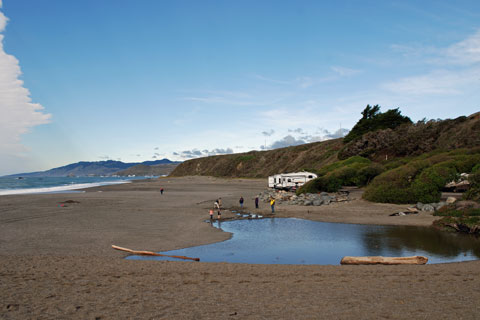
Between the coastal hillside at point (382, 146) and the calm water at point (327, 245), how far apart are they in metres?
38.8

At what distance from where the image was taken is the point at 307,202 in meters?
36.6

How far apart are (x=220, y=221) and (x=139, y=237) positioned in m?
8.45

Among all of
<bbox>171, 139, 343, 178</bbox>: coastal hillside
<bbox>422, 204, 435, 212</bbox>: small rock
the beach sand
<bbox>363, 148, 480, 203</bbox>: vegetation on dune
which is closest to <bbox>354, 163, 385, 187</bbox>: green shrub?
<bbox>363, 148, 480, 203</bbox>: vegetation on dune

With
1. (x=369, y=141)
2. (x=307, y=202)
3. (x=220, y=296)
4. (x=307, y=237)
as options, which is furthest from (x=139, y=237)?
(x=369, y=141)

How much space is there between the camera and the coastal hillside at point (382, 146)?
5786cm

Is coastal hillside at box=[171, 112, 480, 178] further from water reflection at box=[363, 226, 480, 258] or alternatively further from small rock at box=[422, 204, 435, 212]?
water reflection at box=[363, 226, 480, 258]


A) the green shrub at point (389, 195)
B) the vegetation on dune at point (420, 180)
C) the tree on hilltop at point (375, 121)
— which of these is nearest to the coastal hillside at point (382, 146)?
the tree on hilltop at point (375, 121)

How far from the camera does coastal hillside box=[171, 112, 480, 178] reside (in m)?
57.9

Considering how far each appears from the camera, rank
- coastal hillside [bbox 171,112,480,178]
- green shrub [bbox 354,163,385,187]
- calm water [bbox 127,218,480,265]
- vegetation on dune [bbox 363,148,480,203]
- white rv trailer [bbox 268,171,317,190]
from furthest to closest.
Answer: coastal hillside [bbox 171,112,480,178] → white rv trailer [bbox 268,171,317,190] → green shrub [bbox 354,163,385,187] → vegetation on dune [bbox 363,148,480,203] → calm water [bbox 127,218,480,265]

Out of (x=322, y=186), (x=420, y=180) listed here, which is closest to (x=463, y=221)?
(x=420, y=180)

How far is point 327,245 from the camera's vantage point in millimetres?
18609

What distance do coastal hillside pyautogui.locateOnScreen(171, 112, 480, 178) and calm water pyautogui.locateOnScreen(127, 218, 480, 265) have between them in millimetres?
38828

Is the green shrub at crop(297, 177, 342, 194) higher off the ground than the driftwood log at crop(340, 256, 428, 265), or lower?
higher

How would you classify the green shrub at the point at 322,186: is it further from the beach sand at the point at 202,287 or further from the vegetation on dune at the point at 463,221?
the beach sand at the point at 202,287
